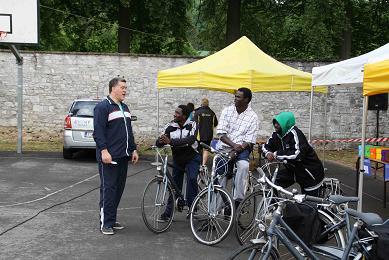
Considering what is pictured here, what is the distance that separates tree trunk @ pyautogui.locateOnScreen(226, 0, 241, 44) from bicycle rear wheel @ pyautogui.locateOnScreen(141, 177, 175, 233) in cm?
1499

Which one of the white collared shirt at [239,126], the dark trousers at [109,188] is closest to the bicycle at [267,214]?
the white collared shirt at [239,126]

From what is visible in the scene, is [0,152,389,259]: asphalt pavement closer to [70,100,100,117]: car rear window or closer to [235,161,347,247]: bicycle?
[235,161,347,247]: bicycle

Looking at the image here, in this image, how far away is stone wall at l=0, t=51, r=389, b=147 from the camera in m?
18.3

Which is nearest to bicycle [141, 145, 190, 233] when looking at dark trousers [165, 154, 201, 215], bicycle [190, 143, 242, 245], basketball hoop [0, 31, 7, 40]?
dark trousers [165, 154, 201, 215]

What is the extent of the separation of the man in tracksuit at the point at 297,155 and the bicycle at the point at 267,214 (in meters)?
0.19

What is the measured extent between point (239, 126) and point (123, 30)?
1626 centimetres

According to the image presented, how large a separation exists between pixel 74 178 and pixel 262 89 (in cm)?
443

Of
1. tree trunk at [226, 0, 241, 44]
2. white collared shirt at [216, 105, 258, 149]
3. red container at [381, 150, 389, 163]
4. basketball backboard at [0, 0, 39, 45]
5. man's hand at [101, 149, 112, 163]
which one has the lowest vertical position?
red container at [381, 150, 389, 163]

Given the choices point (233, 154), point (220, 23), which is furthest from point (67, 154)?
point (220, 23)

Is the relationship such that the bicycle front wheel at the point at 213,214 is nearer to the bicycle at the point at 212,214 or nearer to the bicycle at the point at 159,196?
the bicycle at the point at 212,214

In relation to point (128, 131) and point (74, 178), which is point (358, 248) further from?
point (74, 178)

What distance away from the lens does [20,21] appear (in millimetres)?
15078

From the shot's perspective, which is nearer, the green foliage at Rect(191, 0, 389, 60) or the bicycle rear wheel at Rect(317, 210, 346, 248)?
the bicycle rear wheel at Rect(317, 210, 346, 248)

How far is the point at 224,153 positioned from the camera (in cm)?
649
